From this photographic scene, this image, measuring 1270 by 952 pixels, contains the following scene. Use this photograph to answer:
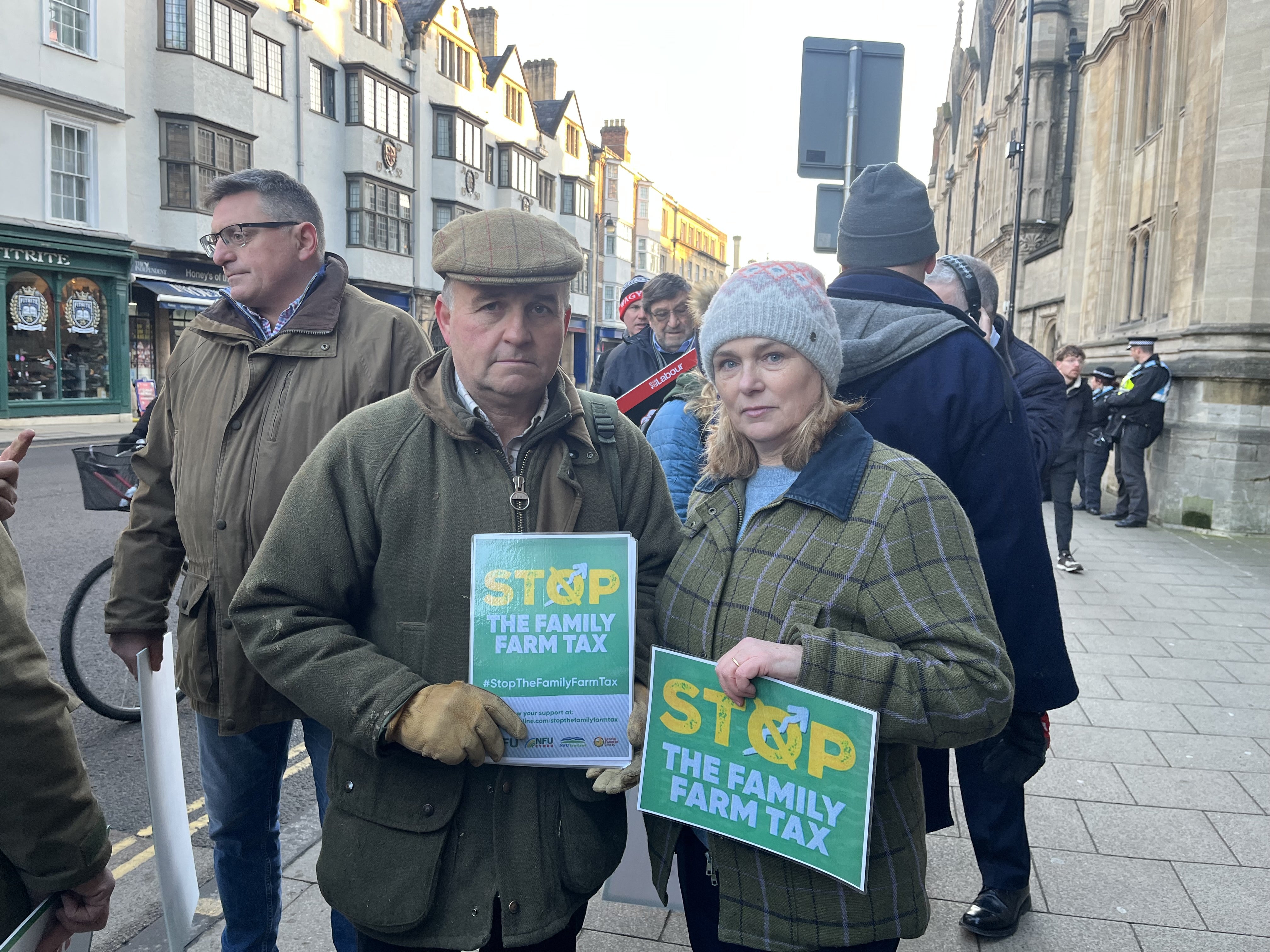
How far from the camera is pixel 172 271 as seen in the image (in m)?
23.2

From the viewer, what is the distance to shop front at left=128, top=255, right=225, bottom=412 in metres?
22.5

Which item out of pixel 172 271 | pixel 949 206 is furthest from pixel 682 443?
pixel 949 206

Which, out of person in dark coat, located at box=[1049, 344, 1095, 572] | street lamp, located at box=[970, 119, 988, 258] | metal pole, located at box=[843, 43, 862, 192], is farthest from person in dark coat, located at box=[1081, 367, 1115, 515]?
street lamp, located at box=[970, 119, 988, 258]

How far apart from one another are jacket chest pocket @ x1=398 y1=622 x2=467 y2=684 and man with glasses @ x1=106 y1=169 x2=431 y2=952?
32.8 inches

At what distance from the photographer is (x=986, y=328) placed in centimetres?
373

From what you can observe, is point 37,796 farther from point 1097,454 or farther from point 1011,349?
point 1097,454

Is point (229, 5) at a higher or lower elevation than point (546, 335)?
higher

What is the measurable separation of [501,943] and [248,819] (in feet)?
3.56

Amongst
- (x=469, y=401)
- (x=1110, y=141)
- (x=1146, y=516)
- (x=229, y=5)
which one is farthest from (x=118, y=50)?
(x=469, y=401)

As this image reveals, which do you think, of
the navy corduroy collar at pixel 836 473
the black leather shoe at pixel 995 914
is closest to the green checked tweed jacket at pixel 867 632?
the navy corduroy collar at pixel 836 473

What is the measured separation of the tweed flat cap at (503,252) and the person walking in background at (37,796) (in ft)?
2.75

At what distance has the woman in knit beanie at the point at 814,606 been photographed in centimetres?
163

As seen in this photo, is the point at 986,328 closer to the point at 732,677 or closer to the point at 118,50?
the point at 732,677

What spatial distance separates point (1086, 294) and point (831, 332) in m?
18.1
